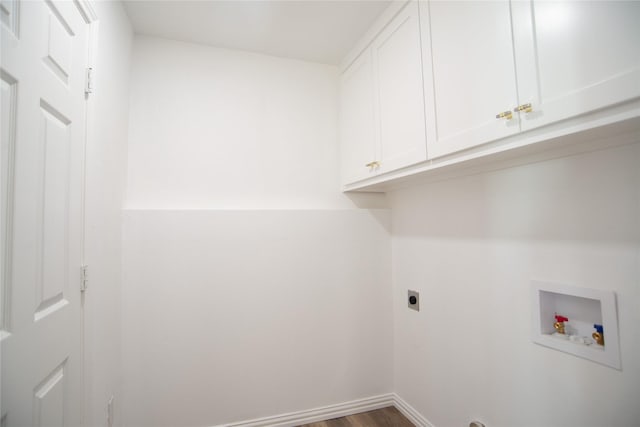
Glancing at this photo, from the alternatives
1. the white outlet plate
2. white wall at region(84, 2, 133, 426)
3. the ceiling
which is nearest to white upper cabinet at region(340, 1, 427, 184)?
the ceiling

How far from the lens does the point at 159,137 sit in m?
1.80

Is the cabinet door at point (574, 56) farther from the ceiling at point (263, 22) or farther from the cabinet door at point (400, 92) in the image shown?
the ceiling at point (263, 22)

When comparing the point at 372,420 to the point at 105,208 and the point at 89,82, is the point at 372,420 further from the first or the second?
the point at 89,82

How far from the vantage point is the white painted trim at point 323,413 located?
72.2 inches

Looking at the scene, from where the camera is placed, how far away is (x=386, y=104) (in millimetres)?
1617

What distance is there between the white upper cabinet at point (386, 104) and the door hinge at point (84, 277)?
1.45 metres

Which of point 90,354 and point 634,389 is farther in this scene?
point 90,354

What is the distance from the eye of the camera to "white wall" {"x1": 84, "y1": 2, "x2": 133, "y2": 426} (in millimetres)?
1188

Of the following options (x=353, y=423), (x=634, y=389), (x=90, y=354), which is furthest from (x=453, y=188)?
(x=90, y=354)

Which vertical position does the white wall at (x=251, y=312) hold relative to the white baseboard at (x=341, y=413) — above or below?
above

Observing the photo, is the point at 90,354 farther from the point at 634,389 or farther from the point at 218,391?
the point at 634,389

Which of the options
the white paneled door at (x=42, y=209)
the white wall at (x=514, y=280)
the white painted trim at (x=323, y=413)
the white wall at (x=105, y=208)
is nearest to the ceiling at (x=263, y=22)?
the white wall at (x=105, y=208)

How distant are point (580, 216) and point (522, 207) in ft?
0.71

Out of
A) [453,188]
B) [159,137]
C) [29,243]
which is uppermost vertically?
[159,137]
